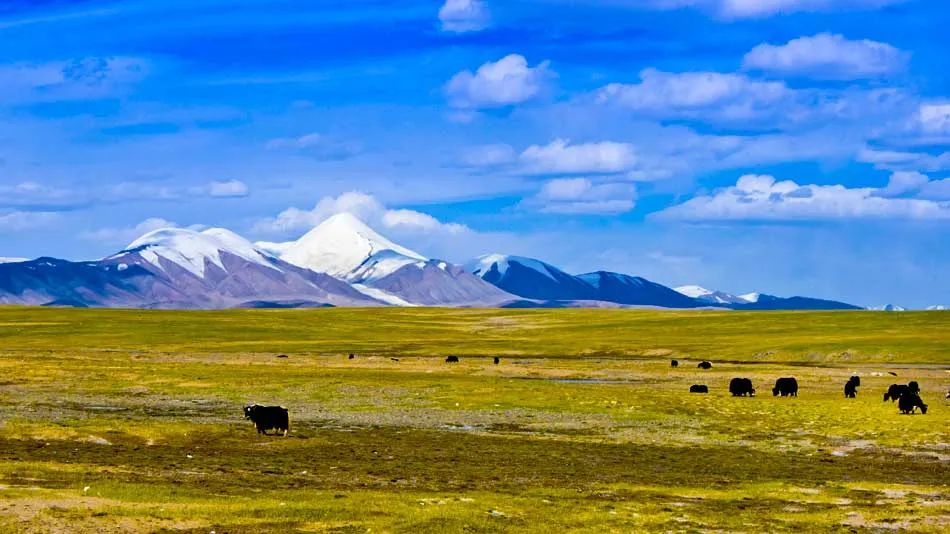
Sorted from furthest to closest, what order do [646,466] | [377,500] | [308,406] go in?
[308,406]
[646,466]
[377,500]

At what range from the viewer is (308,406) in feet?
176

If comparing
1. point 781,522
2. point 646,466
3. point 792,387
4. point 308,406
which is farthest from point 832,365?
point 781,522

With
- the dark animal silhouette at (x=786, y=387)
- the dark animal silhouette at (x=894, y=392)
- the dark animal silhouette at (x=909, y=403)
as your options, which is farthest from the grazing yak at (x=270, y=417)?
the dark animal silhouette at (x=894, y=392)

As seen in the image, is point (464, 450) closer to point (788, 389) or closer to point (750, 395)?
point (750, 395)

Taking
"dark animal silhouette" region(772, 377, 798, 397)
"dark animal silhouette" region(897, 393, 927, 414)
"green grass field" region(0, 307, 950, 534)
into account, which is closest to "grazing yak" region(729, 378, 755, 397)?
"dark animal silhouette" region(772, 377, 798, 397)

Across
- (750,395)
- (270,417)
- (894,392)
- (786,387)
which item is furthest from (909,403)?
(270,417)

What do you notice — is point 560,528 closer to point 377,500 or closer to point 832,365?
point 377,500

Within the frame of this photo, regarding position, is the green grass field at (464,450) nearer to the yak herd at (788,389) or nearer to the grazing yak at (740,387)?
the yak herd at (788,389)

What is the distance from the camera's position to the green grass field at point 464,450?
80.1 ft

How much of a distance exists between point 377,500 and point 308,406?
92.8ft

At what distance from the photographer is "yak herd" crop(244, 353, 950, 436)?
132 ft

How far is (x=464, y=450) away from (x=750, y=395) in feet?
102

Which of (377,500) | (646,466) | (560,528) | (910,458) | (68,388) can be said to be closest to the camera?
(560,528)

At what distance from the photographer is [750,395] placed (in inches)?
2518
